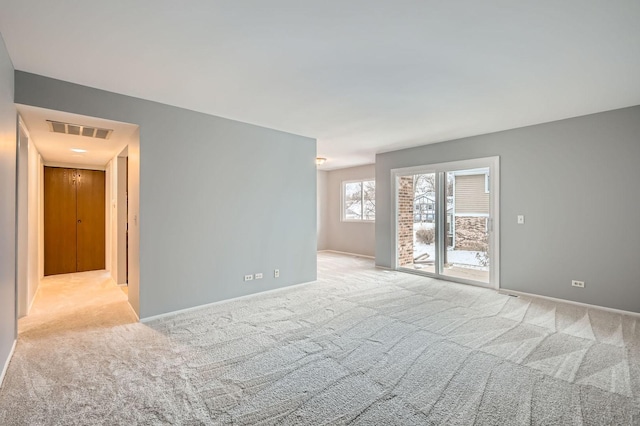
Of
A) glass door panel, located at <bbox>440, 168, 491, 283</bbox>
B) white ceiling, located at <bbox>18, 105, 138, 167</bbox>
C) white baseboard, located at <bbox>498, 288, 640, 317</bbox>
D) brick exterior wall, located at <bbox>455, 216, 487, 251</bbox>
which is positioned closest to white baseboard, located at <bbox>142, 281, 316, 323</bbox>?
white ceiling, located at <bbox>18, 105, 138, 167</bbox>

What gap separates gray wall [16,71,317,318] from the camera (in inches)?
142

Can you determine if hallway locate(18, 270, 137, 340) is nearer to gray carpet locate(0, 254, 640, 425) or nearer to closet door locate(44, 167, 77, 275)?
gray carpet locate(0, 254, 640, 425)

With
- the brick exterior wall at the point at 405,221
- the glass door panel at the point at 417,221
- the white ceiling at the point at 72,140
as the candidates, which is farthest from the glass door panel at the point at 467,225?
the white ceiling at the point at 72,140

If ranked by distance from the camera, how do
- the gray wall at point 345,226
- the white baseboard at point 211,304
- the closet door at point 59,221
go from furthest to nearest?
the gray wall at point 345,226, the closet door at point 59,221, the white baseboard at point 211,304

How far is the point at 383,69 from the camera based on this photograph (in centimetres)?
282

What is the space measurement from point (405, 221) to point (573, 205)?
2.82 metres

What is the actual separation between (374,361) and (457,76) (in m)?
2.78

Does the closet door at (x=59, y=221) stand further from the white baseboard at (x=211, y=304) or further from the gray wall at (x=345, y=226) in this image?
the gray wall at (x=345, y=226)

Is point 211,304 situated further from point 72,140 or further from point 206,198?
point 72,140

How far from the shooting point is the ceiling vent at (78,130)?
3602 mm

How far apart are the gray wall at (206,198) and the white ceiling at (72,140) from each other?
18 centimetres

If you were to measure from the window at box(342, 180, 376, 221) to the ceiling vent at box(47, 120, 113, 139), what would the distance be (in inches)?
242

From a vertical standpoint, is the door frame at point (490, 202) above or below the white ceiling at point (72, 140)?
below

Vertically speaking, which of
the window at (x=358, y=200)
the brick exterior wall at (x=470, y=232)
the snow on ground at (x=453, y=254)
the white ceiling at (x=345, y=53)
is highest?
the white ceiling at (x=345, y=53)
